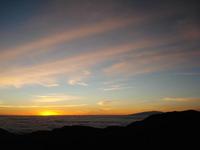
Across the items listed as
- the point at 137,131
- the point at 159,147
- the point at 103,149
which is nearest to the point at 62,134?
the point at 103,149

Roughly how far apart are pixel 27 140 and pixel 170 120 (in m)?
14.9

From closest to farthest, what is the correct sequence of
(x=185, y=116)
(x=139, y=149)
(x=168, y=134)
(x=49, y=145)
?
(x=139, y=149) < (x=168, y=134) < (x=49, y=145) < (x=185, y=116)

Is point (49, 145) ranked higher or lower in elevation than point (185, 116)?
lower

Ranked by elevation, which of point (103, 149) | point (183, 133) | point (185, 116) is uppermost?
point (185, 116)

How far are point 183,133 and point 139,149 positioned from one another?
4268mm

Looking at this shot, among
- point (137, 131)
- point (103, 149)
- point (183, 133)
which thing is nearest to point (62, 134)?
point (103, 149)

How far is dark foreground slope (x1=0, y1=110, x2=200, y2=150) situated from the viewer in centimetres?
1847

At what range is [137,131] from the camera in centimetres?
2131

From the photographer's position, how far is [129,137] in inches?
795

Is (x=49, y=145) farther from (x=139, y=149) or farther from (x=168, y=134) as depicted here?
(x=168, y=134)

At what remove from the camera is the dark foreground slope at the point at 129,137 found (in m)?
18.5

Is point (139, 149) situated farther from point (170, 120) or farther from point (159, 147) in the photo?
point (170, 120)

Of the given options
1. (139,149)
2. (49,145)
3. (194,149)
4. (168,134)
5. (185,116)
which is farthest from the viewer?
(185,116)

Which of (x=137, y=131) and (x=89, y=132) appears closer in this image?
(x=137, y=131)
